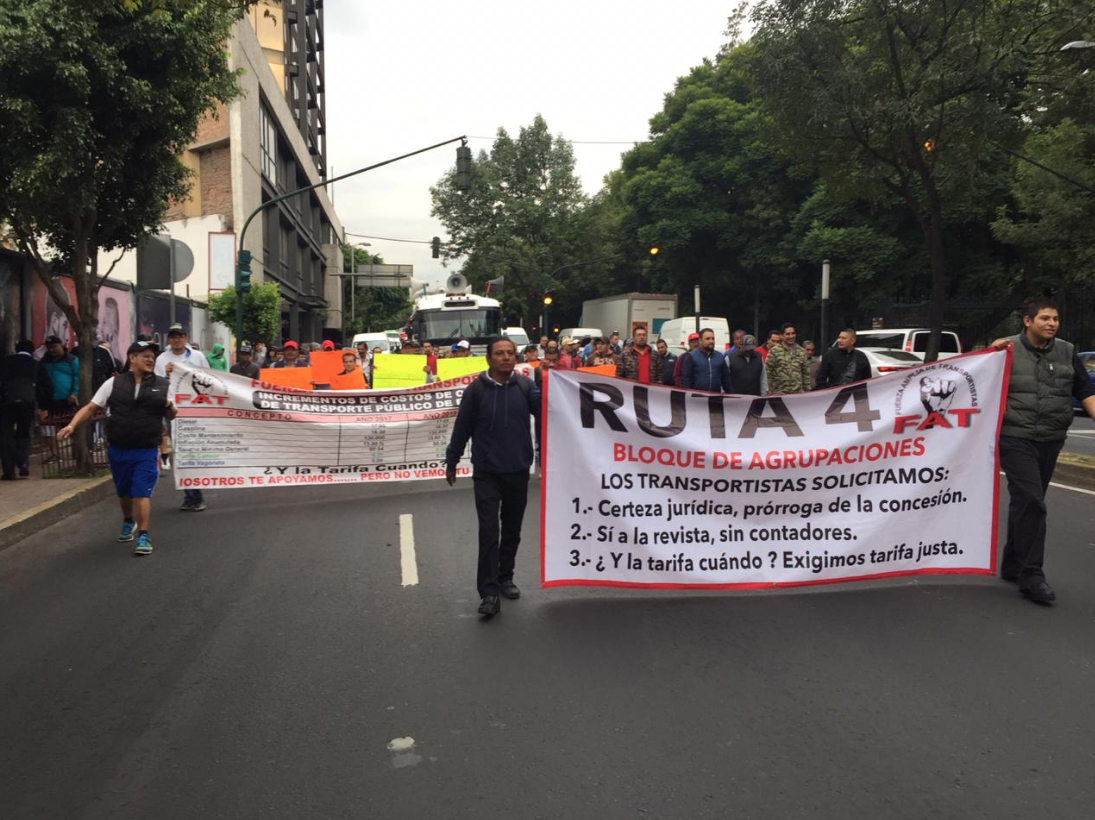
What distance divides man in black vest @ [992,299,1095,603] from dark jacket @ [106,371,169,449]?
6365mm

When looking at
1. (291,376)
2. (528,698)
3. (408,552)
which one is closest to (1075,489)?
(408,552)

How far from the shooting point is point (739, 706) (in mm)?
4438

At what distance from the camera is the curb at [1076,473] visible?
1142 centimetres

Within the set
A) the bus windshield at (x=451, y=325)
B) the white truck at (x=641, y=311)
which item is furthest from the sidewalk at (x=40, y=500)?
the white truck at (x=641, y=311)

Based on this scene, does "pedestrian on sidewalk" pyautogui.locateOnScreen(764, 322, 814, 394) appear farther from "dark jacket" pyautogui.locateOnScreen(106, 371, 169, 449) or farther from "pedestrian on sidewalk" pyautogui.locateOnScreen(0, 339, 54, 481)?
"pedestrian on sidewalk" pyautogui.locateOnScreen(0, 339, 54, 481)

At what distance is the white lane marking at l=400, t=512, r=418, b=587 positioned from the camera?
22.5 feet

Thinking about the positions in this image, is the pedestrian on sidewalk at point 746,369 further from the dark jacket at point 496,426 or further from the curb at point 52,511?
the curb at point 52,511

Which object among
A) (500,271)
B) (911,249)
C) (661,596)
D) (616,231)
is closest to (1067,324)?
(911,249)

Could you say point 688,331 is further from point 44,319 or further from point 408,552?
point 408,552

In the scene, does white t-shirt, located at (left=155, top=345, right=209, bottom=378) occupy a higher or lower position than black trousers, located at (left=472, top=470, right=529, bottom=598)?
higher

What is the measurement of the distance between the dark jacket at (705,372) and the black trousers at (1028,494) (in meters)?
6.17

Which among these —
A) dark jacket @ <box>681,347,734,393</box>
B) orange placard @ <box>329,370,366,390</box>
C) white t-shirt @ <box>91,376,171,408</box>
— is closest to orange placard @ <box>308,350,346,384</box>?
orange placard @ <box>329,370,366,390</box>

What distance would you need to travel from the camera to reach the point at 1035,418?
631 centimetres

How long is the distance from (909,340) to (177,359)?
18578 millimetres
